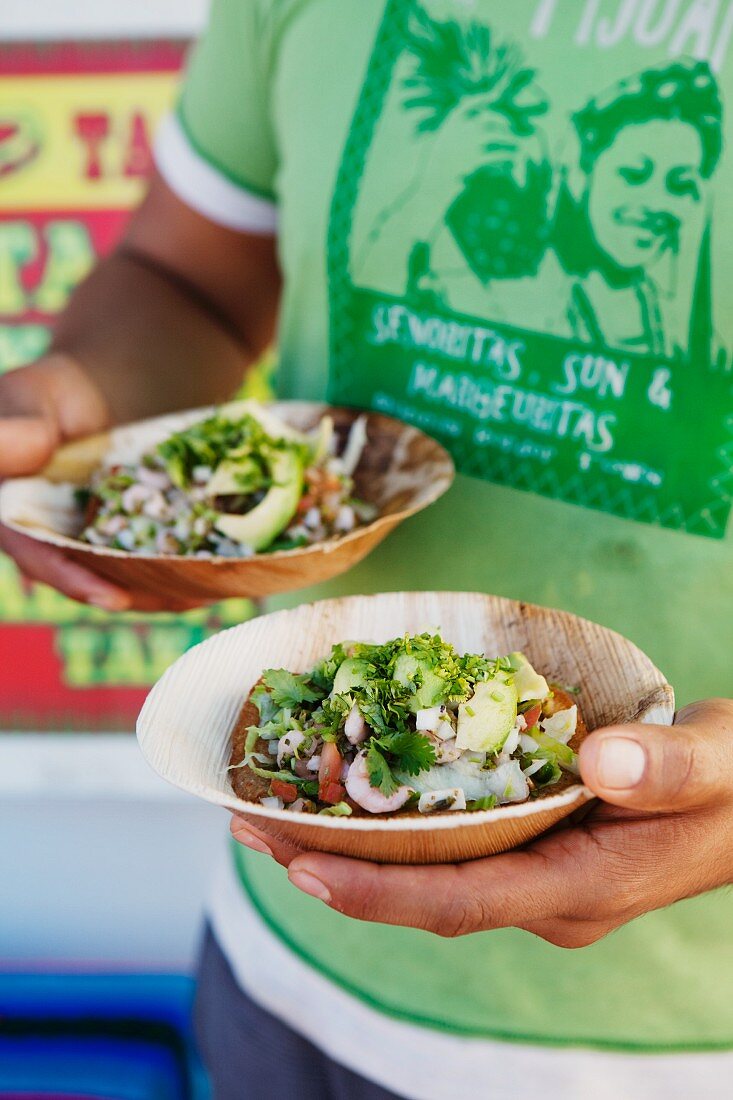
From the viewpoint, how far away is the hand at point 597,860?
0.73 m

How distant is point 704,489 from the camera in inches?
43.3

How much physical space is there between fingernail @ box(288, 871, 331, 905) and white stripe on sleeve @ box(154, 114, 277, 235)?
3.89 ft

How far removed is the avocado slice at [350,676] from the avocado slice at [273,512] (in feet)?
1.42

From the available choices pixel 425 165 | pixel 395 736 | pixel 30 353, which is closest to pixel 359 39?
pixel 425 165

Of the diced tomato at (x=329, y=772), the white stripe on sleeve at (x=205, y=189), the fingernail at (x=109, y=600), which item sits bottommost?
the fingernail at (x=109, y=600)

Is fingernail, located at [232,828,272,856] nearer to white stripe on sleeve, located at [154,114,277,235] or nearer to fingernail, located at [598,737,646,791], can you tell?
fingernail, located at [598,737,646,791]

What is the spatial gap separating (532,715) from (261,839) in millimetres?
262

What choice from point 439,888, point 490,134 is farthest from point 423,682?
point 490,134

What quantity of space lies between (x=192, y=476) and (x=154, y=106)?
44.5 inches

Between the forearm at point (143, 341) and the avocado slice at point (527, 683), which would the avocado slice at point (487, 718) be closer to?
the avocado slice at point (527, 683)

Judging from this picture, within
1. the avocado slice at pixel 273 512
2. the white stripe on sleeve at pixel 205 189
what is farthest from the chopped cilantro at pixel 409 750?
the white stripe on sleeve at pixel 205 189

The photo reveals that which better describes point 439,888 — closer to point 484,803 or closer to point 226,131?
point 484,803

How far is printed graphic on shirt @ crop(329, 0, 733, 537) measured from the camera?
1.07m

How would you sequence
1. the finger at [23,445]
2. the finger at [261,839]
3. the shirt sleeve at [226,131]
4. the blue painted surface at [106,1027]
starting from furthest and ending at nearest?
1. the blue painted surface at [106,1027]
2. the shirt sleeve at [226,131]
3. the finger at [23,445]
4. the finger at [261,839]
